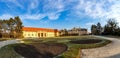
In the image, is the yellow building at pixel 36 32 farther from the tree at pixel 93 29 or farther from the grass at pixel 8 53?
the grass at pixel 8 53

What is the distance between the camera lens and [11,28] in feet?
190

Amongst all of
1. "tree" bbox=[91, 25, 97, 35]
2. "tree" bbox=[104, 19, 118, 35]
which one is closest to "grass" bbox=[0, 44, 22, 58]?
"tree" bbox=[104, 19, 118, 35]

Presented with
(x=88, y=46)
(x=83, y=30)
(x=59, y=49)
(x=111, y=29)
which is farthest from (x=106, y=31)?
(x=59, y=49)

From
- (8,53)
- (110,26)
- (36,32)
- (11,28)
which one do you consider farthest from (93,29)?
(8,53)

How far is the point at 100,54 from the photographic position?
21.8 meters

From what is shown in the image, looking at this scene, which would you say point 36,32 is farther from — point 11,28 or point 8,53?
point 8,53

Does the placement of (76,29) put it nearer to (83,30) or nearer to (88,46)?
(83,30)

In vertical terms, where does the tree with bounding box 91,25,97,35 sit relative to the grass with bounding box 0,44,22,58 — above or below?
above

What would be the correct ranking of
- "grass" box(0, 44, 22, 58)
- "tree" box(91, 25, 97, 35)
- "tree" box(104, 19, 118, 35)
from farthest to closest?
"tree" box(91, 25, 97, 35)
"tree" box(104, 19, 118, 35)
"grass" box(0, 44, 22, 58)

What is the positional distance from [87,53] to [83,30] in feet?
228

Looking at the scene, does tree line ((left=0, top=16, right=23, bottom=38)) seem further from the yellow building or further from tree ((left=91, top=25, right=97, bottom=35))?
tree ((left=91, top=25, right=97, bottom=35))

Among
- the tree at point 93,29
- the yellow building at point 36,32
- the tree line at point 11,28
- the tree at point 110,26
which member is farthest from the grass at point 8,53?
the tree at point 93,29

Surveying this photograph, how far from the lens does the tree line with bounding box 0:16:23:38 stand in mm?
56084

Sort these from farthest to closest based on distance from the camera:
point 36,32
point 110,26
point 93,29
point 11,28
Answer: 1. point 36,32
2. point 93,29
3. point 110,26
4. point 11,28
